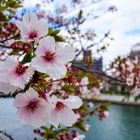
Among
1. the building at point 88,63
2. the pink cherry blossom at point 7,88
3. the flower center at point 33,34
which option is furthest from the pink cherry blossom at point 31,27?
the building at point 88,63

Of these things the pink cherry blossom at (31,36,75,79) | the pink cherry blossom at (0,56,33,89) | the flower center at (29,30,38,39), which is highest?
the flower center at (29,30,38,39)

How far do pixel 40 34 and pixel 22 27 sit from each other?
4 centimetres

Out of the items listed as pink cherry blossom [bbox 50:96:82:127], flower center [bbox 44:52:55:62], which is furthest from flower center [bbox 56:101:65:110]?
flower center [bbox 44:52:55:62]

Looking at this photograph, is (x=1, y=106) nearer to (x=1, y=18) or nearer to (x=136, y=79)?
(x=1, y=18)

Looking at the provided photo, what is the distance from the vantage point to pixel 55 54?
748 mm

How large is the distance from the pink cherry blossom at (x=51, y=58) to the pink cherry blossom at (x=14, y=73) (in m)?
0.03

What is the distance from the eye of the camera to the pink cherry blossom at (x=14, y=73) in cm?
72

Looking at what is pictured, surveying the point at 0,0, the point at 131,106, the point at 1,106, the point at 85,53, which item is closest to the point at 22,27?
the point at 1,106

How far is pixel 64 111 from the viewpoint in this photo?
2.62 ft

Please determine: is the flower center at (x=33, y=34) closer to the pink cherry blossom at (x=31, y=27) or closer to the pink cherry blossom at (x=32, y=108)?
the pink cherry blossom at (x=31, y=27)

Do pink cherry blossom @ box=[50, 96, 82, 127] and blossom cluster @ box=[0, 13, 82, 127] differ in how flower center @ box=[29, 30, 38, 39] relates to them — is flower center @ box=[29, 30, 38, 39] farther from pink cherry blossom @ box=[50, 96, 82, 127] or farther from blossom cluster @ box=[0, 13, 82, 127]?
pink cherry blossom @ box=[50, 96, 82, 127]

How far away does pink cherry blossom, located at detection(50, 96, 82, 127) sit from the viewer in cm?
78

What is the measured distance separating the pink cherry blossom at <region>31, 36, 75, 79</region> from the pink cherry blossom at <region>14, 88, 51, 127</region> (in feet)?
0.19

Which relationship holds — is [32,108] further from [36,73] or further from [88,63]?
[88,63]
